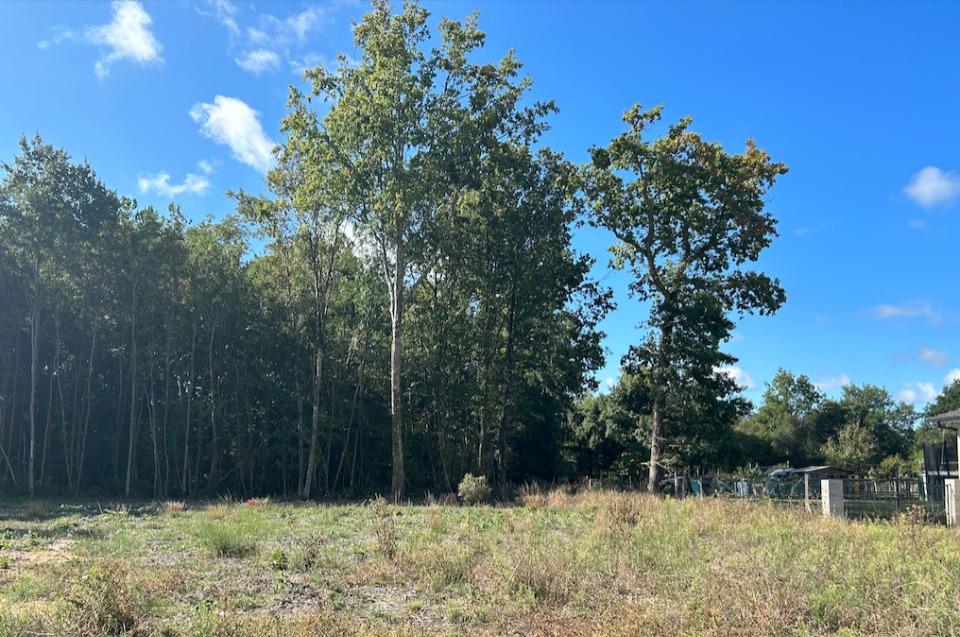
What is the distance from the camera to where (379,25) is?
2336 cm

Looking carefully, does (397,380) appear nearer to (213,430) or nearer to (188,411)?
(188,411)

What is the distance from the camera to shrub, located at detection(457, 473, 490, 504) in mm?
20328

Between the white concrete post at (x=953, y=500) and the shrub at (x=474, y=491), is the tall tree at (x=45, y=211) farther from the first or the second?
the white concrete post at (x=953, y=500)

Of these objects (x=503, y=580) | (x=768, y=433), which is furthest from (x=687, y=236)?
(x=768, y=433)

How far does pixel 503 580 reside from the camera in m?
7.14

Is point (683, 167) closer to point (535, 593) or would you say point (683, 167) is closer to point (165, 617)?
point (535, 593)

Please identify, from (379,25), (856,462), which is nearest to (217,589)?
(379,25)

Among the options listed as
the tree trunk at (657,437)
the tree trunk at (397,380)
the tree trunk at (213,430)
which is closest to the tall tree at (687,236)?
the tree trunk at (657,437)

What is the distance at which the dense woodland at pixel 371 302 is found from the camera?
→ 77.2ft

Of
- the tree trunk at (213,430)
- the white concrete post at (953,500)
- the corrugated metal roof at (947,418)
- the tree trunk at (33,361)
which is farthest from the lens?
the tree trunk at (213,430)

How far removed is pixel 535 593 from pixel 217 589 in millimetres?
3422

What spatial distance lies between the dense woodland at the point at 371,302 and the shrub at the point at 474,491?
296 centimetres

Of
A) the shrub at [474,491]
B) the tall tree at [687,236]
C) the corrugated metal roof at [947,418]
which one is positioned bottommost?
the shrub at [474,491]

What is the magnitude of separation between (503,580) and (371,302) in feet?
77.7
